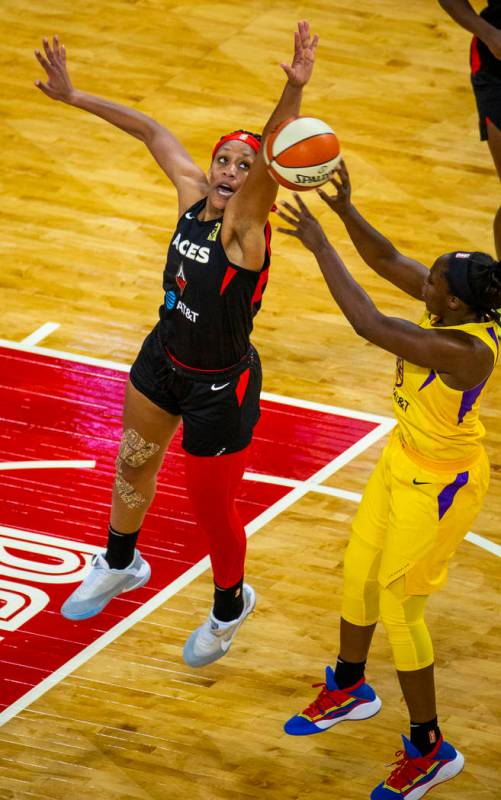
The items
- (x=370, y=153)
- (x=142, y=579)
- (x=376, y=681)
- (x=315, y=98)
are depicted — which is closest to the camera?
(x=376, y=681)

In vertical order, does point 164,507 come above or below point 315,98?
below

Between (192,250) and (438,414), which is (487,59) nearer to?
(192,250)

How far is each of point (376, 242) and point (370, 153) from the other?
480 centimetres

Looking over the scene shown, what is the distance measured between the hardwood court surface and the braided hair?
1721 millimetres

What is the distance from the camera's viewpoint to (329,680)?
4.98m

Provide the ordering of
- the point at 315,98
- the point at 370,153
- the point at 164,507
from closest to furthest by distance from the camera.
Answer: the point at 164,507
the point at 370,153
the point at 315,98

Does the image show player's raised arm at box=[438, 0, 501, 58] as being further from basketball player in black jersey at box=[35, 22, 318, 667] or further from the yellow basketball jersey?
the yellow basketball jersey

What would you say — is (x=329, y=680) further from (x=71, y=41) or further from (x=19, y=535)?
(x=71, y=41)

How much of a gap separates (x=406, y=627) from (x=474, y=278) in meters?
1.19

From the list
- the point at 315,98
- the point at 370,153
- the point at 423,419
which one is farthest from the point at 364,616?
the point at 315,98

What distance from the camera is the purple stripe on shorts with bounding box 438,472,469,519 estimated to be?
441cm

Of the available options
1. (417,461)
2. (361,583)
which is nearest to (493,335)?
(417,461)

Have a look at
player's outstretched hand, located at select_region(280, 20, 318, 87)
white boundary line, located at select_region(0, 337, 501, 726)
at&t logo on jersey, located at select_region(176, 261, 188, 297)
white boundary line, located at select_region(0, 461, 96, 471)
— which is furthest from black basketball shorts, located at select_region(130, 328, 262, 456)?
white boundary line, located at select_region(0, 461, 96, 471)

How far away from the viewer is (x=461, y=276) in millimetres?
4168
